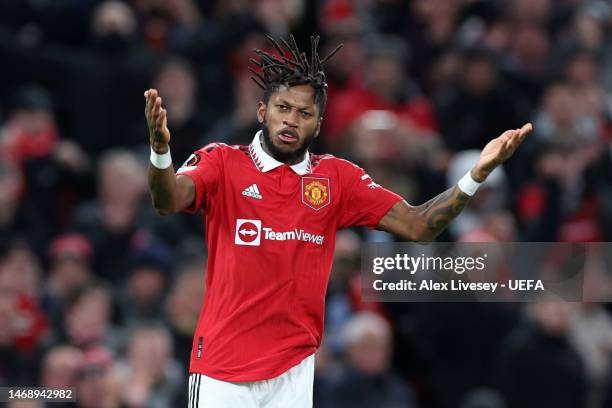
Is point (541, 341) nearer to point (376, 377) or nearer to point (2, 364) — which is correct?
point (376, 377)

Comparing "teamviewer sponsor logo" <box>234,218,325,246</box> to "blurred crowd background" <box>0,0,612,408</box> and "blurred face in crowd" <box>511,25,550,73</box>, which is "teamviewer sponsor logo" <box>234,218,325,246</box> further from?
"blurred face in crowd" <box>511,25,550,73</box>

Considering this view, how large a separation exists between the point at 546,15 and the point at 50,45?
15.3 ft

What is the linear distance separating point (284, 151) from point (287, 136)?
3.2 inches

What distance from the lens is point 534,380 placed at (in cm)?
993

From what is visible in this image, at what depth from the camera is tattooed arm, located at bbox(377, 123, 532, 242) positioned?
599 cm

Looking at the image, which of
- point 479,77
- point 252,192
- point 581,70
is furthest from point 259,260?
point 581,70

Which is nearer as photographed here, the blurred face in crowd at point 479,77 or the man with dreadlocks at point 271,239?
the man with dreadlocks at point 271,239

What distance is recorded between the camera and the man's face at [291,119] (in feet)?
19.7

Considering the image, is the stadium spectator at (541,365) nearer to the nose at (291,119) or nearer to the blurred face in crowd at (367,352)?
the blurred face in crowd at (367,352)

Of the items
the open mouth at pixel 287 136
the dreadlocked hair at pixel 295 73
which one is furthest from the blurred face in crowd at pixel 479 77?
the open mouth at pixel 287 136

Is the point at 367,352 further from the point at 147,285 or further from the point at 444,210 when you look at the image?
the point at 444,210

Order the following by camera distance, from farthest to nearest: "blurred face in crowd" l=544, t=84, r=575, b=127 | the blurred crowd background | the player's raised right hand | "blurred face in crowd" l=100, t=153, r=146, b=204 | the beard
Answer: "blurred face in crowd" l=544, t=84, r=575, b=127
"blurred face in crowd" l=100, t=153, r=146, b=204
the blurred crowd background
the beard
the player's raised right hand

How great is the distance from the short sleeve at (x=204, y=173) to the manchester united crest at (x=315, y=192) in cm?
39

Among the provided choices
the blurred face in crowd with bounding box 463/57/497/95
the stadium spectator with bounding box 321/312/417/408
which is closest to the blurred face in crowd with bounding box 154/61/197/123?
the blurred face in crowd with bounding box 463/57/497/95
